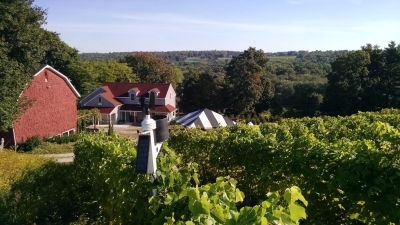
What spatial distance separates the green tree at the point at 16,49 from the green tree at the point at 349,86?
29.2 metres

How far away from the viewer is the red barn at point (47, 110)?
22719 mm

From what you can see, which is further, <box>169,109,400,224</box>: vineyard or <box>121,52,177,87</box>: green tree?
<box>121,52,177,87</box>: green tree

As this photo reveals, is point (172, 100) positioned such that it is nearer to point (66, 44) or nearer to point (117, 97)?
point (117, 97)

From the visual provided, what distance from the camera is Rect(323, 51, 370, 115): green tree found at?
36.2 m

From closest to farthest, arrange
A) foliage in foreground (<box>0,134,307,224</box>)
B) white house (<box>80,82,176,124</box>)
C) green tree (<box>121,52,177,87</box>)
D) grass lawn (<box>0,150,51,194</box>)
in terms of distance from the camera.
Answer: foliage in foreground (<box>0,134,307,224</box>) → grass lawn (<box>0,150,51,194</box>) → white house (<box>80,82,176,124</box>) → green tree (<box>121,52,177,87</box>)

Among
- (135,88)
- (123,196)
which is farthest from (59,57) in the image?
(123,196)

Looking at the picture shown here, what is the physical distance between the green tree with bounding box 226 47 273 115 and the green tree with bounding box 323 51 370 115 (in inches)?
270

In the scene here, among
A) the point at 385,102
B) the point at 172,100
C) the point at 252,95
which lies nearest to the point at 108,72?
the point at 172,100

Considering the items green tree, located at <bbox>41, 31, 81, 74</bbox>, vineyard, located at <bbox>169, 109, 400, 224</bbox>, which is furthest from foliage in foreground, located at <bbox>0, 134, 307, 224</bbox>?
green tree, located at <bbox>41, 31, 81, 74</bbox>

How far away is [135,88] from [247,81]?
41.6 feet

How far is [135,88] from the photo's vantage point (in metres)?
39.1

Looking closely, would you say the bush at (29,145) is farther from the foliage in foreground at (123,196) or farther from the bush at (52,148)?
the foliage in foreground at (123,196)

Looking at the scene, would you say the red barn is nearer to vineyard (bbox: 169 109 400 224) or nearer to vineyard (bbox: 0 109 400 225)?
vineyard (bbox: 0 109 400 225)

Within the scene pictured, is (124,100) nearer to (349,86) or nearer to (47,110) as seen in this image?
(47,110)
